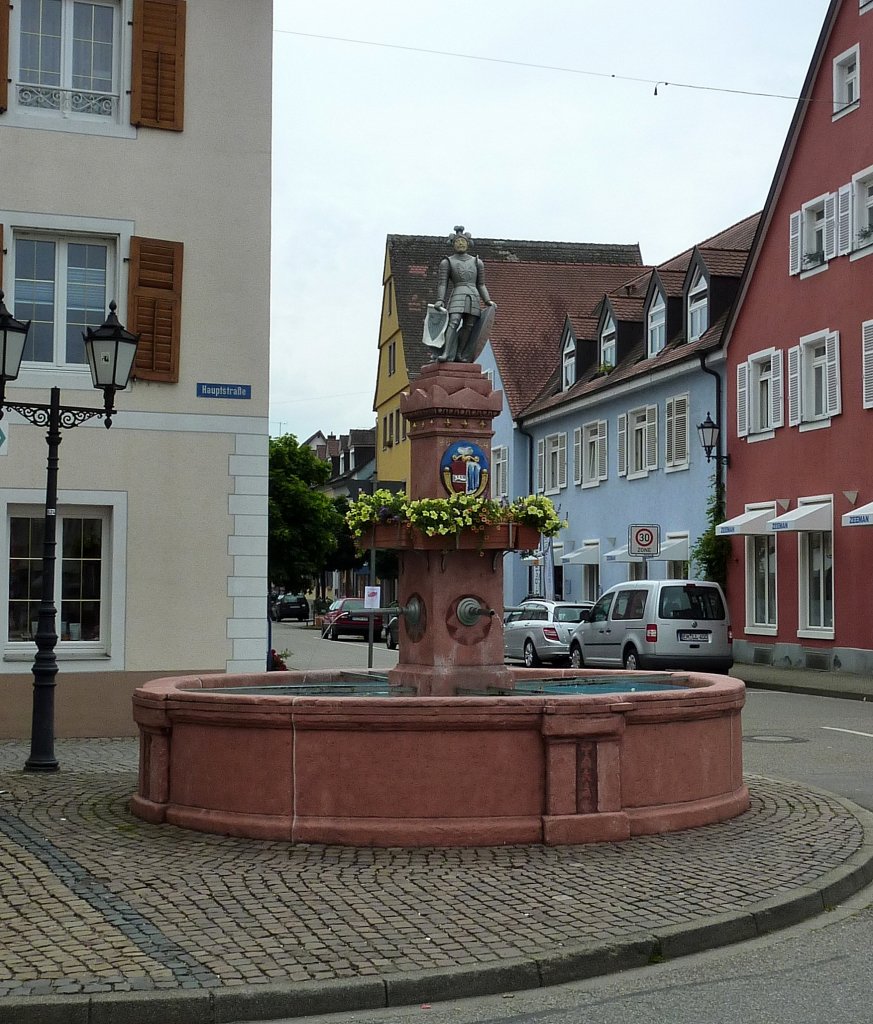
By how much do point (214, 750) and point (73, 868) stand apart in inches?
54.0

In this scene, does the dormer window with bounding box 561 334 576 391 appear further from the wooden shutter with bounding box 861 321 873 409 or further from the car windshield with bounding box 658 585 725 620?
the car windshield with bounding box 658 585 725 620

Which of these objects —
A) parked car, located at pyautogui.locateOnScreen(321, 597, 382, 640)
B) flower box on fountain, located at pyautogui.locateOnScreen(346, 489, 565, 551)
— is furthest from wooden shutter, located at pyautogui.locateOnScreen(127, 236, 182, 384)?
parked car, located at pyautogui.locateOnScreen(321, 597, 382, 640)

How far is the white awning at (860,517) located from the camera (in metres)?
25.0

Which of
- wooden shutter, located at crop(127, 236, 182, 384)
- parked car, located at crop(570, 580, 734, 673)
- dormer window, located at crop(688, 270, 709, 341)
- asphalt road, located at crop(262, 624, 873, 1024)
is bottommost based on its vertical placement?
asphalt road, located at crop(262, 624, 873, 1024)

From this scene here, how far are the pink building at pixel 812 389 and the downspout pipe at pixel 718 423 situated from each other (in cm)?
44

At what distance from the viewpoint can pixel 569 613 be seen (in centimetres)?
3212

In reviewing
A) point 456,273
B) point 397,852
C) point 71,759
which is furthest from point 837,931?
point 71,759

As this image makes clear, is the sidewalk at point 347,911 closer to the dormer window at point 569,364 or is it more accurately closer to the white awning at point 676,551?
the white awning at point 676,551

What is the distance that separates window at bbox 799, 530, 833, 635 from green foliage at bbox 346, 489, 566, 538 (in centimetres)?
1881

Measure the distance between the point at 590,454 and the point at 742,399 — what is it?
10631 mm

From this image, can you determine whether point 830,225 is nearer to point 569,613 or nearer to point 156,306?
point 569,613

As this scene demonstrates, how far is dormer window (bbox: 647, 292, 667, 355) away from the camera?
124 ft

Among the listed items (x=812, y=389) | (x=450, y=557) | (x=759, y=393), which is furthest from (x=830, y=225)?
(x=450, y=557)

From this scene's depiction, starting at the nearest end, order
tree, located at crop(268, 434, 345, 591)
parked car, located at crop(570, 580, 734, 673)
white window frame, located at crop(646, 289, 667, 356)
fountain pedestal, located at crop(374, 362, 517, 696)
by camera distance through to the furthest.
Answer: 1. fountain pedestal, located at crop(374, 362, 517, 696)
2. parked car, located at crop(570, 580, 734, 673)
3. tree, located at crop(268, 434, 345, 591)
4. white window frame, located at crop(646, 289, 667, 356)
